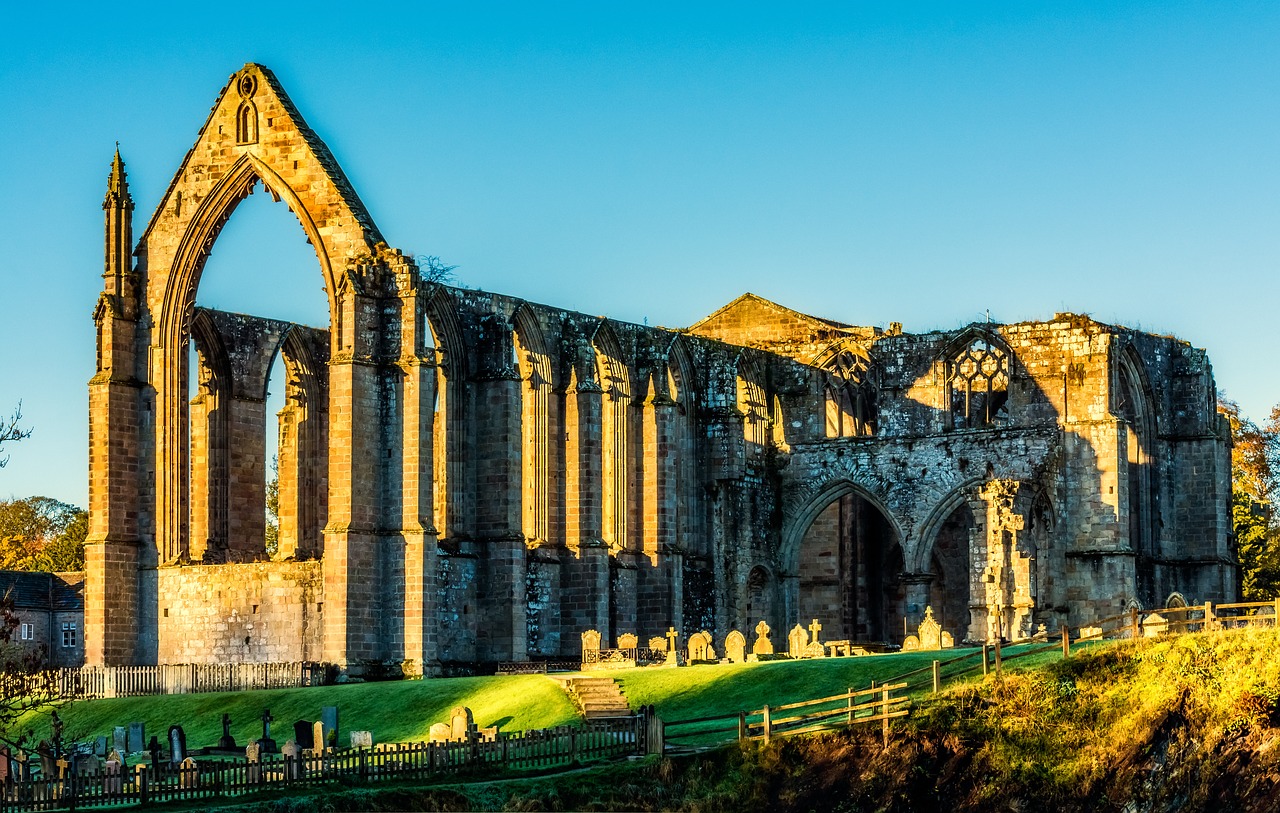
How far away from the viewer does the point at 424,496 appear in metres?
62.2

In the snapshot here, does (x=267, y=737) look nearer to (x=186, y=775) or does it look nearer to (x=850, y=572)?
(x=186, y=775)

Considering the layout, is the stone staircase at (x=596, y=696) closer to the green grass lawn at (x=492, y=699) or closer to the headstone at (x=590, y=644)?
the green grass lawn at (x=492, y=699)

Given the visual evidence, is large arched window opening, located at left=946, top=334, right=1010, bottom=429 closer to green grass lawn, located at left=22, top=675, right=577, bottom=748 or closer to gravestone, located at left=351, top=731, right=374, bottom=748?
green grass lawn, located at left=22, top=675, right=577, bottom=748

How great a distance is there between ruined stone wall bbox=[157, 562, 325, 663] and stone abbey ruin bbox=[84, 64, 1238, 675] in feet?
0.26

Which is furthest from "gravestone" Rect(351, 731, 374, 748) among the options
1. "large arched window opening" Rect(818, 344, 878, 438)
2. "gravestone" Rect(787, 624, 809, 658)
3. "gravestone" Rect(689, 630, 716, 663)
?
"large arched window opening" Rect(818, 344, 878, 438)

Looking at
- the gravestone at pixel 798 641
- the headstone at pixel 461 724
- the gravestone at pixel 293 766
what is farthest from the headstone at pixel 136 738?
the gravestone at pixel 798 641

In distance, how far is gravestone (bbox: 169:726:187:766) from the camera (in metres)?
51.3

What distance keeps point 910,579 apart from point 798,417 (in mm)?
7468

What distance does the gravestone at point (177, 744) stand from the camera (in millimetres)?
51281

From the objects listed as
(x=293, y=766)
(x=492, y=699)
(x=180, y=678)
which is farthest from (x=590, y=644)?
(x=293, y=766)

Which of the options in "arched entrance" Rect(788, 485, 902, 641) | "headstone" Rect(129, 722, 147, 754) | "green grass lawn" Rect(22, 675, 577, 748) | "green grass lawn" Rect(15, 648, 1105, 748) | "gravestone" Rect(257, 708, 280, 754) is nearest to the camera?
"gravestone" Rect(257, 708, 280, 754)

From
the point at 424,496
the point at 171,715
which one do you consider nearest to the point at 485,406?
the point at 424,496

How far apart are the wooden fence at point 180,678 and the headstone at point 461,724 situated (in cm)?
1063

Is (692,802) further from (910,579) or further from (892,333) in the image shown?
(892,333)
